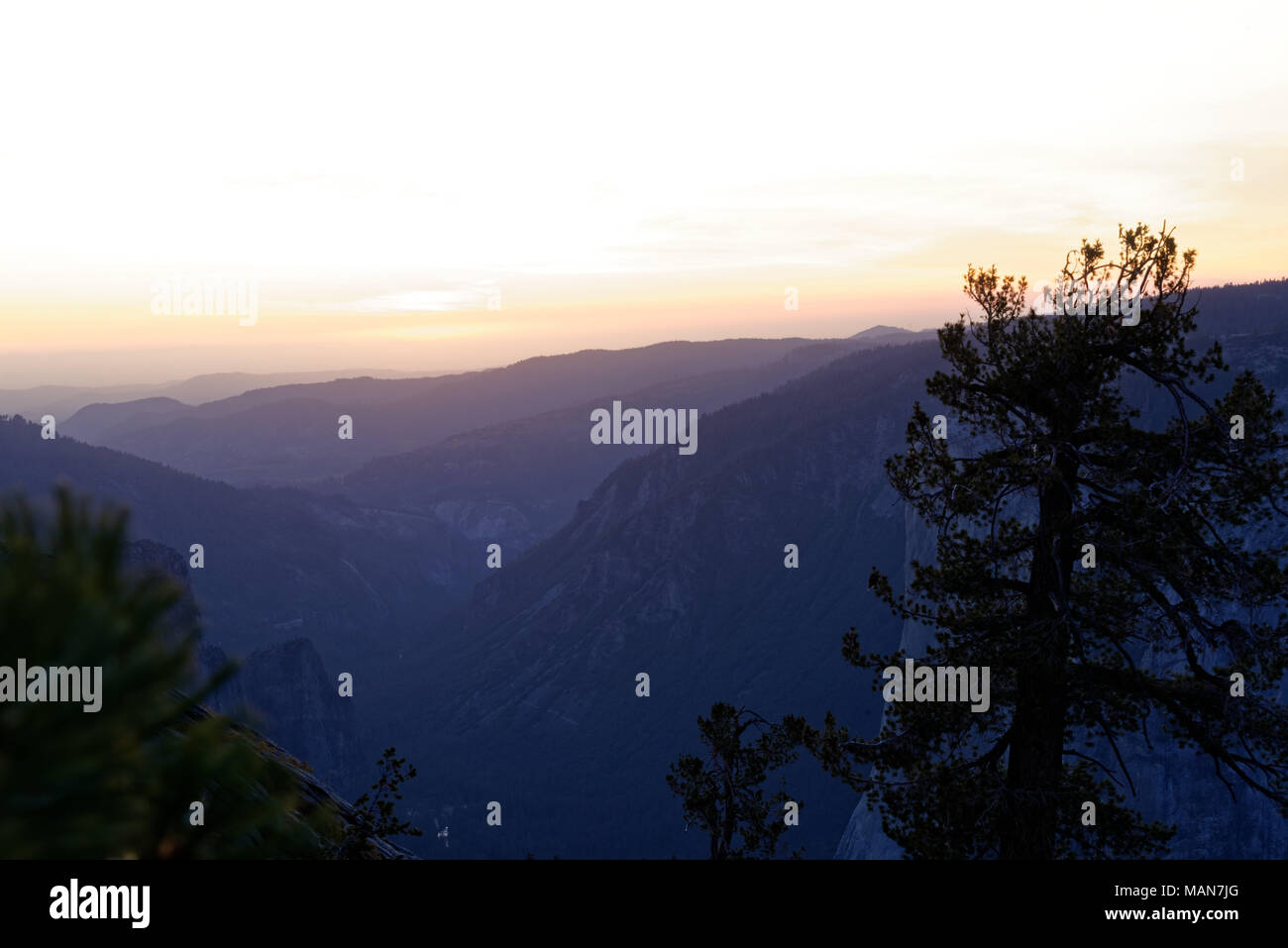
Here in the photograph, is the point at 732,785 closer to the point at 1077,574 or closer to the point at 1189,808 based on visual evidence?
the point at 1077,574

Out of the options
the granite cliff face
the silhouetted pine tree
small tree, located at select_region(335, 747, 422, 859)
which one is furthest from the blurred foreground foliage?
the granite cliff face

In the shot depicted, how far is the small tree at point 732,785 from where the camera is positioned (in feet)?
45.0

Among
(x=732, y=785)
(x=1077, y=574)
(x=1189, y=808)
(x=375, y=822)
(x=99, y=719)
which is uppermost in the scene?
(x=99, y=719)

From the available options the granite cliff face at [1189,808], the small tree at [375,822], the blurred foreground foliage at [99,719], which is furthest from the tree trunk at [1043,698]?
the granite cliff face at [1189,808]

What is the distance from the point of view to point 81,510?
7.19 feet

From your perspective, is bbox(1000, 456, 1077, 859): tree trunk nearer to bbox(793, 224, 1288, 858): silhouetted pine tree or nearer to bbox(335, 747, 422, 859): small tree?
bbox(793, 224, 1288, 858): silhouetted pine tree

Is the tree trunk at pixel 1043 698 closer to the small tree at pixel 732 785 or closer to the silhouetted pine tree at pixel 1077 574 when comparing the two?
the silhouetted pine tree at pixel 1077 574

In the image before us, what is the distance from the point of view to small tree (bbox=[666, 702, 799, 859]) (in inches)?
540

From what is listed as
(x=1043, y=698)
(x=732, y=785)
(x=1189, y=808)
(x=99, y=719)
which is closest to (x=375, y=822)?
(x=732, y=785)

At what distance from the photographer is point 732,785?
1391 cm

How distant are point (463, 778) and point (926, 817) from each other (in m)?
197
